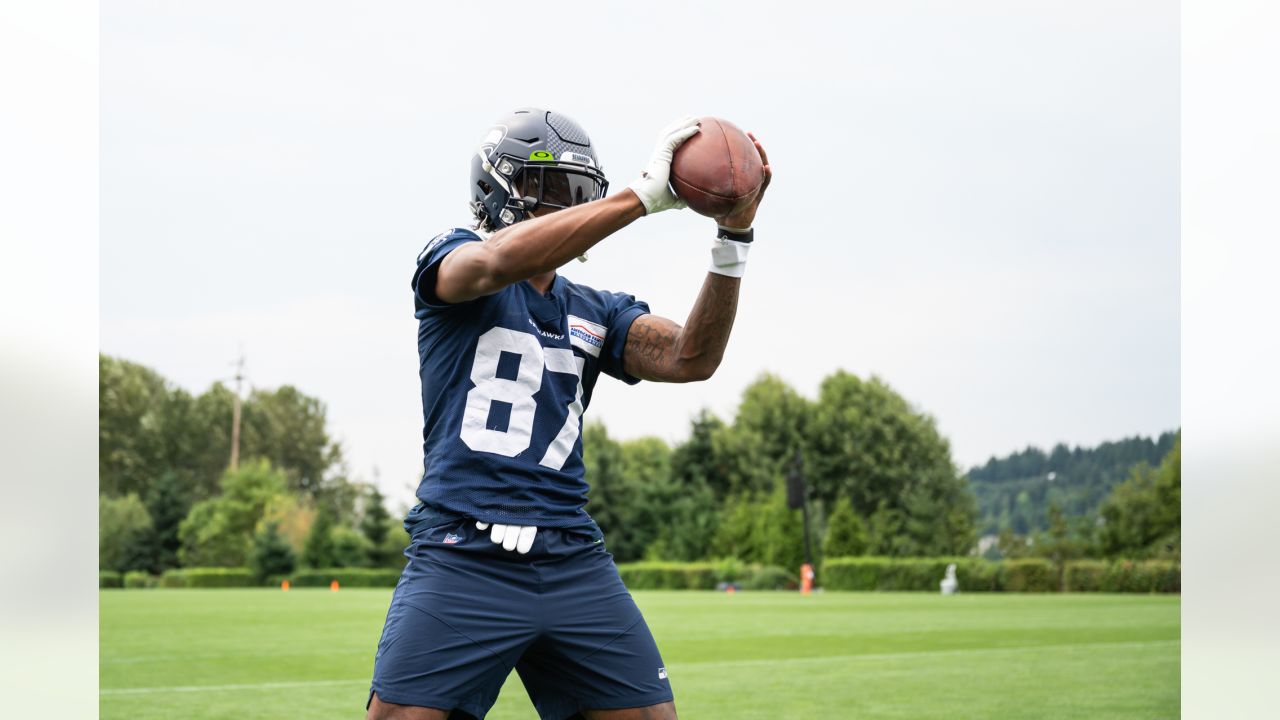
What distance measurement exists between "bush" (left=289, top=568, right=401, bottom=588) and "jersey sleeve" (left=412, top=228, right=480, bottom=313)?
A: 4218 centimetres

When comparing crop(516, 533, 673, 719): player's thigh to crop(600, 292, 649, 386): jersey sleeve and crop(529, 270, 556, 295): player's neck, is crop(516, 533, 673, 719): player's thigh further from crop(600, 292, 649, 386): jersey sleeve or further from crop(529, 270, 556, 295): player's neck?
crop(529, 270, 556, 295): player's neck

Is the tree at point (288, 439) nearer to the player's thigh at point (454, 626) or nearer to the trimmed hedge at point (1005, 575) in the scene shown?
the trimmed hedge at point (1005, 575)

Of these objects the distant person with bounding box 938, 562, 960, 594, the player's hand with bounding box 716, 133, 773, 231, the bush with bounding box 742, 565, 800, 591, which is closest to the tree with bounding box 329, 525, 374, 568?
the bush with bounding box 742, 565, 800, 591

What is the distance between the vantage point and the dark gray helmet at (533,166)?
3.68 metres

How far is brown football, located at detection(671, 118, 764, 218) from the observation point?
10.5ft

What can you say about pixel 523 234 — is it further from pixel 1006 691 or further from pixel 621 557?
pixel 621 557

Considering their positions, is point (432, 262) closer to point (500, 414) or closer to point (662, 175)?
point (500, 414)

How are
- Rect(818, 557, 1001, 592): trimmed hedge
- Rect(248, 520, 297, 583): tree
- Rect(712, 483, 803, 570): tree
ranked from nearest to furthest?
Rect(818, 557, 1001, 592): trimmed hedge
Rect(712, 483, 803, 570): tree
Rect(248, 520, 297, 583): tree

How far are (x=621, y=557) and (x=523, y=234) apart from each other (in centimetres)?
4964

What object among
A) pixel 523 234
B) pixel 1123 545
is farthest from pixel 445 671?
pixel 1123 545

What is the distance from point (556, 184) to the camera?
3.71 metres

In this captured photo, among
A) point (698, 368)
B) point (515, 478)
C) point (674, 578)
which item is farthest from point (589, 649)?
point (674, 578)

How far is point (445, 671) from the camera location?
3.32 m

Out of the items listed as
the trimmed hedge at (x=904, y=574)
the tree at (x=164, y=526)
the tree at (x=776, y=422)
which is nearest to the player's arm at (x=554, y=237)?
the trimmed hedge at (x=904, y=574)
